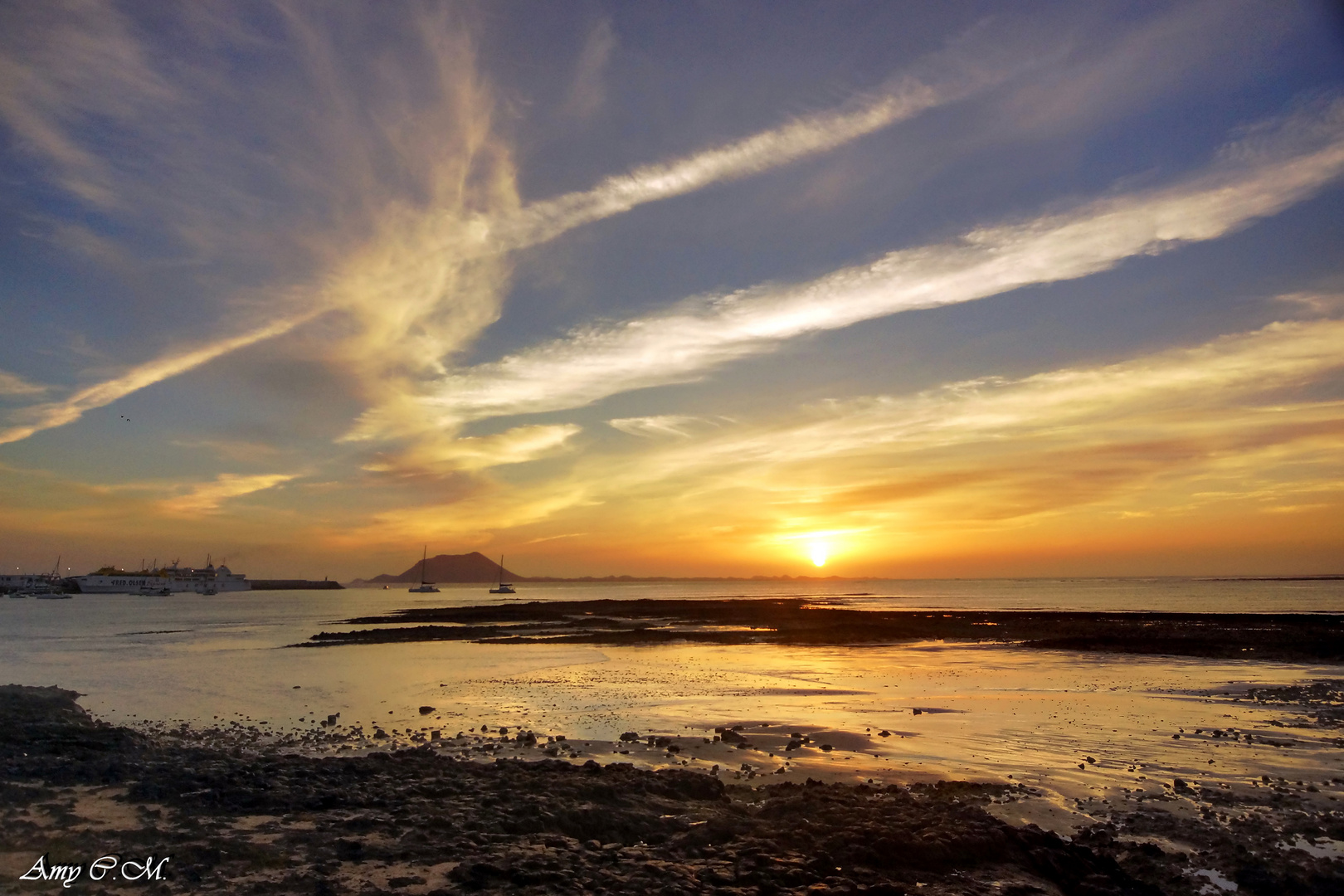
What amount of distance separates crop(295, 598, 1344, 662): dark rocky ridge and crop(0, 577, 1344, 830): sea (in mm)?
4775

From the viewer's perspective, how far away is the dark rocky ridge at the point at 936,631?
41438mm

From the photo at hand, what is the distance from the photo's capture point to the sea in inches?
601

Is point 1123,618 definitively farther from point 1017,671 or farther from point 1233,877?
point 1233,877

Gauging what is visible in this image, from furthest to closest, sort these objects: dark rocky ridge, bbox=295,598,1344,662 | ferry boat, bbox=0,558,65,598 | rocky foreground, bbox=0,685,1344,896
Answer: ferry boat, bbox=0,558,65,598
dark rocky ridge, bbox=295,598,1344,662
rocky foreground, bbox=0,685,1344,896

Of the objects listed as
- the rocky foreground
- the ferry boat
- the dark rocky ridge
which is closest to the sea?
the rocky foreground

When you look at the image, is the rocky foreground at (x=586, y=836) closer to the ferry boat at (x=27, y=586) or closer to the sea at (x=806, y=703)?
the sea at (x=806, y=703)

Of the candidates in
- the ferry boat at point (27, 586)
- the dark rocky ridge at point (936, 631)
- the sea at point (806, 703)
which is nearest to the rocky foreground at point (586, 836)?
the sea at point (806, 703)

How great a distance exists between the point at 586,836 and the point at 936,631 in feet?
168

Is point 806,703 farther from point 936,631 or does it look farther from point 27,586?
point 27,586

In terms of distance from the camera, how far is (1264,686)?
26.2m

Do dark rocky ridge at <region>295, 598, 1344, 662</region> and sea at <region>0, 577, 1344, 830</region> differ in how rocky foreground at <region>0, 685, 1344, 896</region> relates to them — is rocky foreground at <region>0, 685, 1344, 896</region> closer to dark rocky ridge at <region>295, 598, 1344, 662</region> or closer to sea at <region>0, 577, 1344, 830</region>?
sea at <region>0, 577, 1344, 830</region>

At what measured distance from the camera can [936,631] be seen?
56.5 metres

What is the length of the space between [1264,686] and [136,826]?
32.8 meters

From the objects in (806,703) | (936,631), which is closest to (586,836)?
(806,703)
